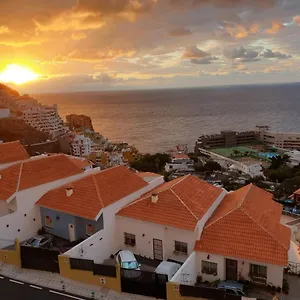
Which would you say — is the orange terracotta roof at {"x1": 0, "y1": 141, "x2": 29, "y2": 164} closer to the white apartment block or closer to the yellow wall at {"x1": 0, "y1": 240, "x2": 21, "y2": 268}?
the yellow wall at {"x1": 0, "y1": 240, "x2": 21, "y2": 268}

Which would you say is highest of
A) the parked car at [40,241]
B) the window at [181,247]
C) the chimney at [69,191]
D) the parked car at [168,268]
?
the chimney at [69,191]

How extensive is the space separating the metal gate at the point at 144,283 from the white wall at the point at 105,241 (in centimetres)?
310

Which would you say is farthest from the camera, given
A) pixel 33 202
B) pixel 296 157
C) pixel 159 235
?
pixel 296 157

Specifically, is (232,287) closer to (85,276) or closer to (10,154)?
(85,276)

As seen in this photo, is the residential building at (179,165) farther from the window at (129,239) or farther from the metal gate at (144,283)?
the metal gate at (144,283)

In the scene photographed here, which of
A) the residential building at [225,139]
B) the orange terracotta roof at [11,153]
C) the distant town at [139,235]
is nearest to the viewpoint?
the distant town at [139,235]

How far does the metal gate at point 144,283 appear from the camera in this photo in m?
14.5

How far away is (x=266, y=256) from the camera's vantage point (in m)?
15.6

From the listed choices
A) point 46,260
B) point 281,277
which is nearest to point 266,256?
point 281,277

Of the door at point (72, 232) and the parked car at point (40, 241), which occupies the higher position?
the door at point (72, 232)

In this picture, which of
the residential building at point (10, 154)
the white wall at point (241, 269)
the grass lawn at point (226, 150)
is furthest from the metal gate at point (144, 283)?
the grass lawn at point (226, 150)

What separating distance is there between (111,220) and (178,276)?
545cm

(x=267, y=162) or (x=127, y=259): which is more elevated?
(x=127, y=259)

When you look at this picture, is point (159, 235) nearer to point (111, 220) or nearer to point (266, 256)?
point (111, 220)
